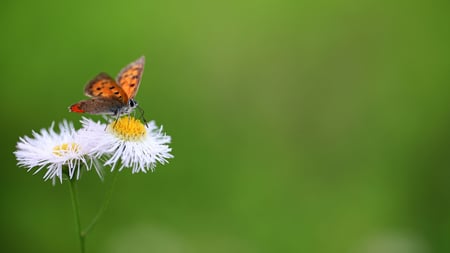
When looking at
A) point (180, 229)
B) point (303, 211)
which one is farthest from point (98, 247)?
point (303, 211)

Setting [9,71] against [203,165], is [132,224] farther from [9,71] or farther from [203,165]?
[9,71]

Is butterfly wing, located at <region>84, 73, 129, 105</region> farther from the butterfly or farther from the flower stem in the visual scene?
the flower stem

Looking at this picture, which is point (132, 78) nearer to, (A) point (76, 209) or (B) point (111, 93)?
(B) point (111, 93)

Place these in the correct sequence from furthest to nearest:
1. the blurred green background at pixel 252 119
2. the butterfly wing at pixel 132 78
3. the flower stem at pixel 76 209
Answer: the blurred green background at pixel 252 119
the butterfly wing at pixel 132 78
the flower stem at pixel 76 209

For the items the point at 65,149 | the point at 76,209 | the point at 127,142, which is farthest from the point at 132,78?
the point at 76,209

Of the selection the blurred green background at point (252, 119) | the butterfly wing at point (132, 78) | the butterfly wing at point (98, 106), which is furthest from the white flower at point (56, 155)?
the blurred green background at point (252, 119)

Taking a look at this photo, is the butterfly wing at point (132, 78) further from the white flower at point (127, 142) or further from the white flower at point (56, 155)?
the white flower at point (56, 155)

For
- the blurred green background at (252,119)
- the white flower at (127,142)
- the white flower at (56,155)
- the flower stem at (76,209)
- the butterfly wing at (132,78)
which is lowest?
the flower stem at (76,209)

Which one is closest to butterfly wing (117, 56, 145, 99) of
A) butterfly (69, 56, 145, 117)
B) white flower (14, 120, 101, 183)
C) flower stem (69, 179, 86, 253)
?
butterfly (69, 56, 145, 117)
